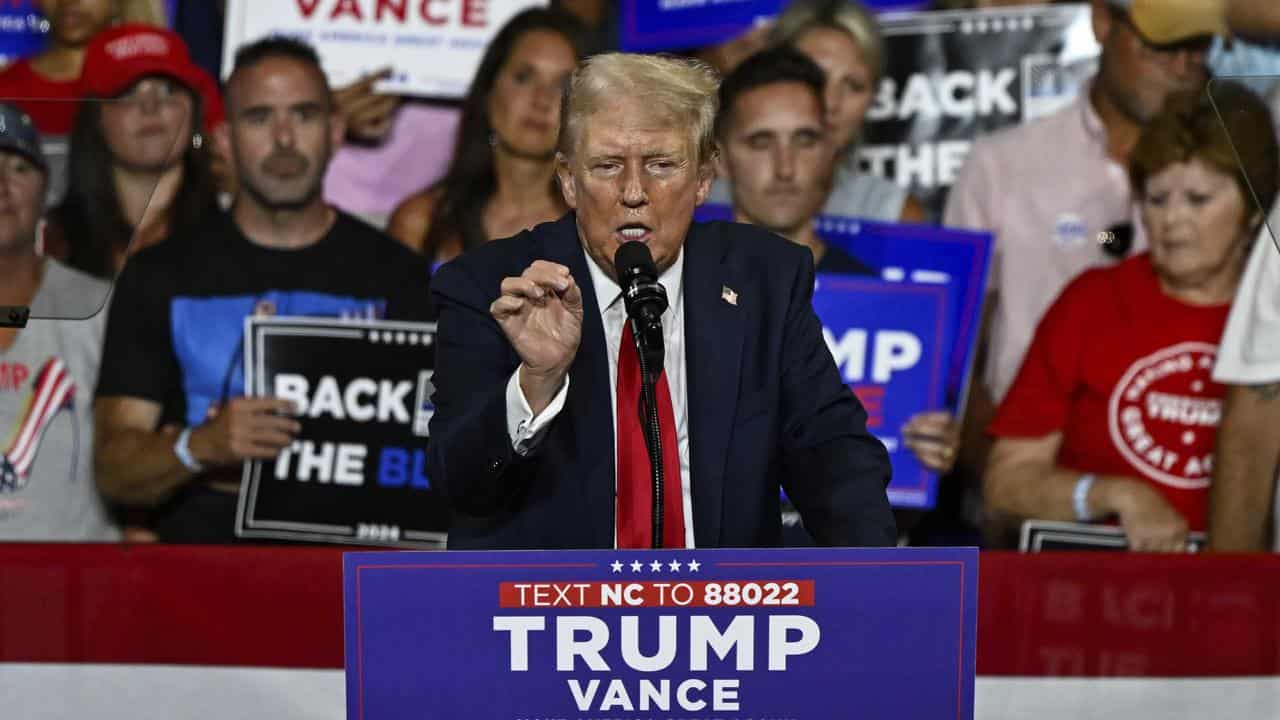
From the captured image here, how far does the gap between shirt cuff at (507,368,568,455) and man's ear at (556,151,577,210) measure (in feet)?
0.88

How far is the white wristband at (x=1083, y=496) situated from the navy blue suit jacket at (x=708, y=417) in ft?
6.33

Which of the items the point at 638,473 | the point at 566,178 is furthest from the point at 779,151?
the point at 638,473

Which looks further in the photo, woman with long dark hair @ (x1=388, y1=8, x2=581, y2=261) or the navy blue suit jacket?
woman with long dark hair @ (x1=388, y1=8, x2=581, y2=261)

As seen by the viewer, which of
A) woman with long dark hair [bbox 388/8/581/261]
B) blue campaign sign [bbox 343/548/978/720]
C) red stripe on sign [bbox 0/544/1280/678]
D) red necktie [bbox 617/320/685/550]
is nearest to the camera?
blue campaign sign [bbox 343/548/978/720]

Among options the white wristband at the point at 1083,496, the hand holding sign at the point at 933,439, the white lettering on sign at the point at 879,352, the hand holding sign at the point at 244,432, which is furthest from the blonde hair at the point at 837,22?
the hand holding sign at the point at 244,432

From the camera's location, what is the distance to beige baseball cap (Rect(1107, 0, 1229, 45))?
3936mm

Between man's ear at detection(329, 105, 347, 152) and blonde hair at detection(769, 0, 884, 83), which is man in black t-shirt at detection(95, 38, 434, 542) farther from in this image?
blonde hair at detection(769, 0, 884, 83)

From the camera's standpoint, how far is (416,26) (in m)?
4.13

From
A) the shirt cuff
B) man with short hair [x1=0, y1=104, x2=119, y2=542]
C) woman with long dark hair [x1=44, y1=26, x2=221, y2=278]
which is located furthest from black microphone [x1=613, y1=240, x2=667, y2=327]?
man with short hair [x1=0, y1=104, x2=119, y2=542]

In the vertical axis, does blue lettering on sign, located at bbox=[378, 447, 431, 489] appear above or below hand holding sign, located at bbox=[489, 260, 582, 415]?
below

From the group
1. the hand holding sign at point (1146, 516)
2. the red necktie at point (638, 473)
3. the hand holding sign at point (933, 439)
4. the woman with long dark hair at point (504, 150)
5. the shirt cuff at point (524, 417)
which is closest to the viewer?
the shirt cuff at point (524, 417)

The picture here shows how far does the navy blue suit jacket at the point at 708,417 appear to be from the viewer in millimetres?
1855

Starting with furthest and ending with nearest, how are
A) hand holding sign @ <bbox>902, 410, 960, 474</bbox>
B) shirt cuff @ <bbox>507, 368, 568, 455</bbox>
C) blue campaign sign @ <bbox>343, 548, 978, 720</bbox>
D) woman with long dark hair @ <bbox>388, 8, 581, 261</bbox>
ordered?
woman with long dark hair @ <bbox>388, 8, 581, 261</bbox>, hand holding sign @ <bbox>902, 410, 960, 474</bbox>, shirt cuff @ <bbox>507, 368, 568, 455</bbox>, blue campaign sign @ <bbox>343, 548, 978, 720</bbox>

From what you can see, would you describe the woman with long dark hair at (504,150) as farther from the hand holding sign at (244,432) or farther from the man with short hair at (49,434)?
the man with short hair at (49,434)
